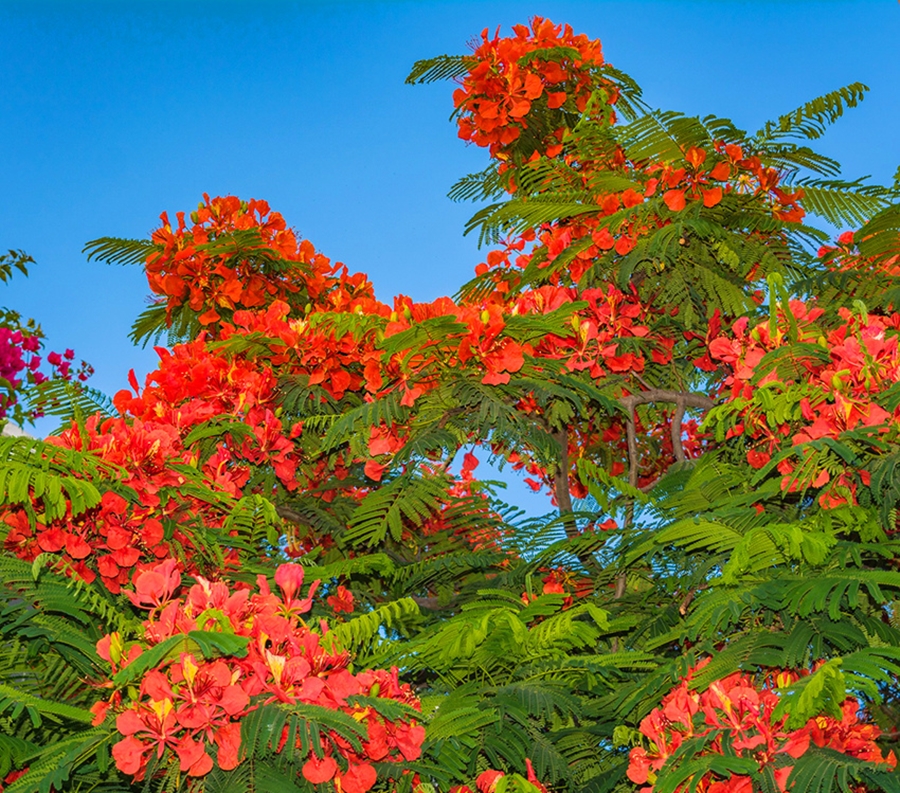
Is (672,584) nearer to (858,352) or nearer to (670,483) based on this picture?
(670,483)

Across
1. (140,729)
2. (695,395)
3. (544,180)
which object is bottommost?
(140,729)

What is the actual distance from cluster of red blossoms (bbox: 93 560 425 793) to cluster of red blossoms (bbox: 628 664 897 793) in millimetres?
776

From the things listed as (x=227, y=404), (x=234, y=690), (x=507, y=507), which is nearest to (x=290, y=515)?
(x=227, y=404)

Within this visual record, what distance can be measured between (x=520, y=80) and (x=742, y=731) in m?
4.36

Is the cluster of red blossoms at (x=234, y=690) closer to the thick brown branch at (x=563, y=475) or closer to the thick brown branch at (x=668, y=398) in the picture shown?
the thick brown branch at (x=563, y=475)

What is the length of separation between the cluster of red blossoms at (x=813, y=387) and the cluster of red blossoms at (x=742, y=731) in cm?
71

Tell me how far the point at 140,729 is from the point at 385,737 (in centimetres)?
72

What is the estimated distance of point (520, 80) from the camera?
6.34 metres

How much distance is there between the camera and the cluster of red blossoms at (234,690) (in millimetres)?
2719

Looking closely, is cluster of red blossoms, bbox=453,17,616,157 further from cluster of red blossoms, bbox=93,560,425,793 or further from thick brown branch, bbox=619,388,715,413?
cluster of red blossoms, bbox=93,560,425,793

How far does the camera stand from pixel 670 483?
184 inches

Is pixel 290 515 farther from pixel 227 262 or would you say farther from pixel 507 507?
pixel 227 262

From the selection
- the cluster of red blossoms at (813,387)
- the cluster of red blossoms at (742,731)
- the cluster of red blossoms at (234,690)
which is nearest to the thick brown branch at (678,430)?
the cluster of red blossoms at (813,387)

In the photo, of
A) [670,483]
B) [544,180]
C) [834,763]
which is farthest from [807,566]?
[544,180]
